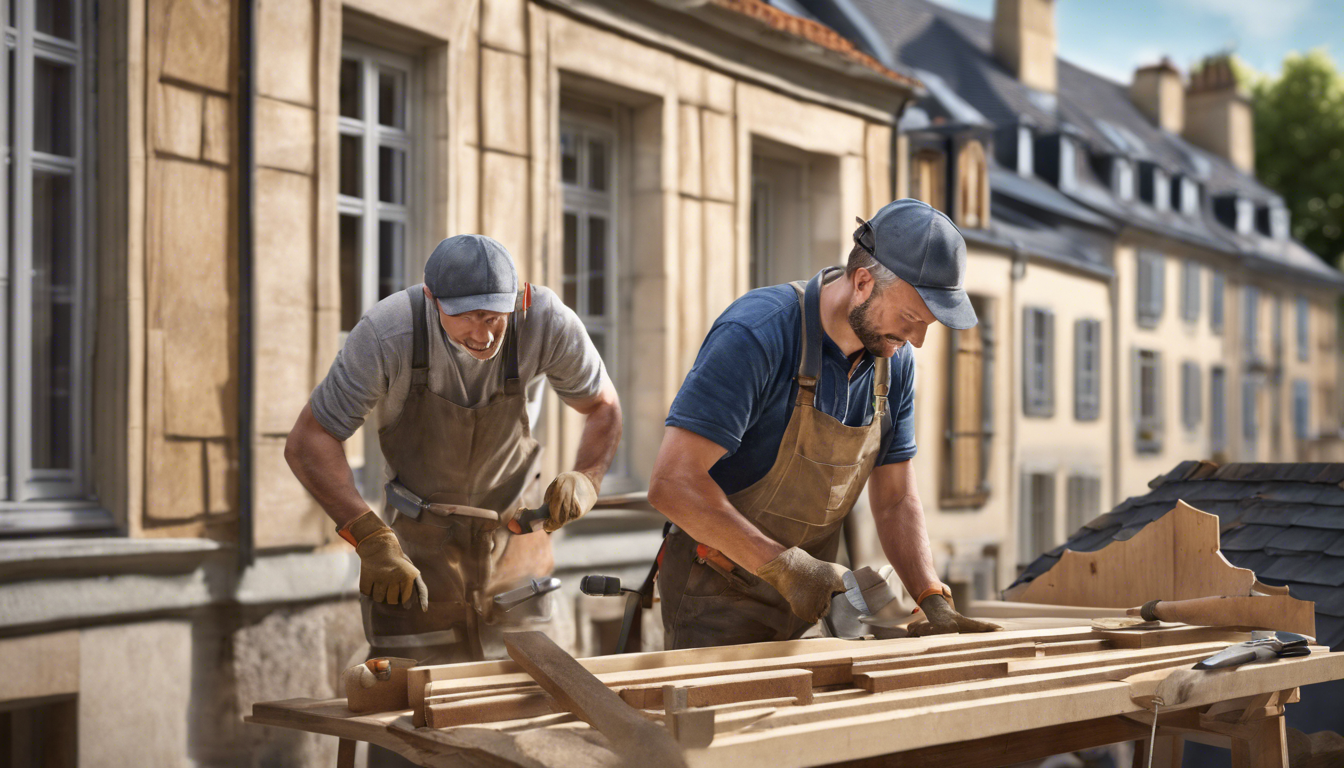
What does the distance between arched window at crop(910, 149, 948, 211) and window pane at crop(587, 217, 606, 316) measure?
3268 millimetres

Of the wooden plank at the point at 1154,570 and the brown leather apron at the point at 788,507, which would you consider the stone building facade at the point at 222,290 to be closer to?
the brown leather apron at the point at 788,507

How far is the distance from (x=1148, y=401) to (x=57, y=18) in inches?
536

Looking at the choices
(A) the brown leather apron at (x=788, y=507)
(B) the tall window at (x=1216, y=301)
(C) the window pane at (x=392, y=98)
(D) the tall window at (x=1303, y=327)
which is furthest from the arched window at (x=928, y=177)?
(D) the tall window at (x=1303, y=327)

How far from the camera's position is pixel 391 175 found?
6055mm

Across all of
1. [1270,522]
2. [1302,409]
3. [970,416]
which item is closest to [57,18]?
Answer: [1270,522]

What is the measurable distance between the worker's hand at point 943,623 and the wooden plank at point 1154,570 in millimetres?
753

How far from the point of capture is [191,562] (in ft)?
16.4

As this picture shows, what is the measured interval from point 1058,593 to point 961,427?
773 centimetres

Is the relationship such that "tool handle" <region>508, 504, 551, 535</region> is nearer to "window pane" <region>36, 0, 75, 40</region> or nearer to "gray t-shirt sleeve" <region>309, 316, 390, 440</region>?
"gray t-shirt sleeve" <region>309, 316, 390, 440</region>

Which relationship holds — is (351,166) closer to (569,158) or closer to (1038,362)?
(569,158)

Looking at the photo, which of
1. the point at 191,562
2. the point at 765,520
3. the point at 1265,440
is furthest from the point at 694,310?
the point at 1265,440

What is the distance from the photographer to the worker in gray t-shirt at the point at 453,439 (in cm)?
321

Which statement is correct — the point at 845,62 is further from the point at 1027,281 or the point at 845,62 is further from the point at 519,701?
the point at 519,701

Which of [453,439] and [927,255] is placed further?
[453,439]
